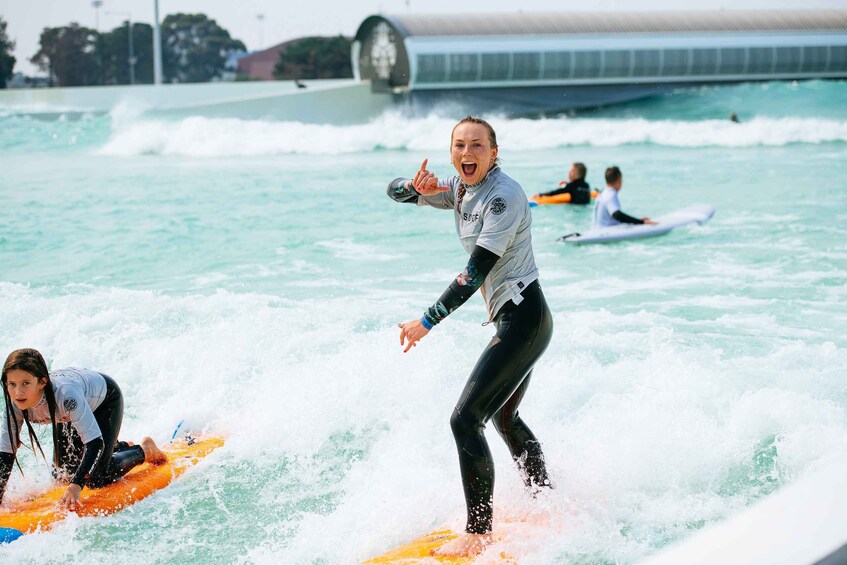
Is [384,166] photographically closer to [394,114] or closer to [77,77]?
[394,114]

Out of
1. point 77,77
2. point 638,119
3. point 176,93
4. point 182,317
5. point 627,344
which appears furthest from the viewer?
point 77,77

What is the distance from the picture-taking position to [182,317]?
8.20m

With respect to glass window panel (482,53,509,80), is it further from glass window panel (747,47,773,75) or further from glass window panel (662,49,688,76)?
glass window panel (747,47,773,75)

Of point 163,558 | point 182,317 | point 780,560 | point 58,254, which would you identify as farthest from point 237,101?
point 780,560

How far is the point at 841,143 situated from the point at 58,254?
24.8 m

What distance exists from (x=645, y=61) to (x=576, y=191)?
2538 centimetres

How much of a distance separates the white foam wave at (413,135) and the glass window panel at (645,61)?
5064 mm

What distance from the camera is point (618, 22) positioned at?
38.6m

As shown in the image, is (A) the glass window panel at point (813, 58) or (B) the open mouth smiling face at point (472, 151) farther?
(A) the glass window panel at point (813, 58)

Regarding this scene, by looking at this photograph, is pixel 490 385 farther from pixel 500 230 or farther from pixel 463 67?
pixel 463 67

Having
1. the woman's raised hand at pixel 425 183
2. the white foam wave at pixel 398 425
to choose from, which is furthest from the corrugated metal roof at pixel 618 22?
the woman's raised hand at pixel 425 183

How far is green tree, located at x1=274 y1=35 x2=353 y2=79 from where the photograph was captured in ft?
185

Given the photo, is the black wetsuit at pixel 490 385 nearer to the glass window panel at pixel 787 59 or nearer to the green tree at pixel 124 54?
the glass window panel at pixel 787 59

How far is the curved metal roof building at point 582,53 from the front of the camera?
35.8m
